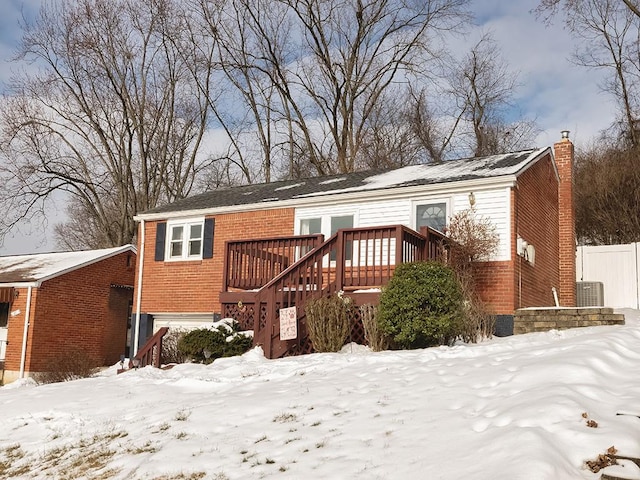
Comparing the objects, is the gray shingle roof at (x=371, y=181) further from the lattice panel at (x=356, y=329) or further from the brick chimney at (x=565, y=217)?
the lattice panel at (x=356, y=329)

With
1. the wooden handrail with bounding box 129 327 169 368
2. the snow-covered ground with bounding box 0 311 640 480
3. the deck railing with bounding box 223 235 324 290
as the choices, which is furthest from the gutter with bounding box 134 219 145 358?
the snow-covered ground with bounding box 0 311 640 480

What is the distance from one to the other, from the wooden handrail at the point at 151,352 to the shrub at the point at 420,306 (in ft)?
14.9

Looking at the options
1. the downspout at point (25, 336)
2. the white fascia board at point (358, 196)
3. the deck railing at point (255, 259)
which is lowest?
the downspout at point (25, 336)

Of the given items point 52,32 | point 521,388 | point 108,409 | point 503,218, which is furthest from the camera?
point 52,32

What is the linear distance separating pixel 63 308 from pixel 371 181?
11.4 meters

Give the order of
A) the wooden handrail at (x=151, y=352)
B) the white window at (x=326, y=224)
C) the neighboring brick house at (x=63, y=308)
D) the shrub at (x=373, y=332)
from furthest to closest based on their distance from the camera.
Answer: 1. the neighboring brick house at (x=63, y=308)
2. the white window at (x=326, y=224)
3. the wooden handrail at (x=151, y=352)
4. the shrub at (x=373, y=332)

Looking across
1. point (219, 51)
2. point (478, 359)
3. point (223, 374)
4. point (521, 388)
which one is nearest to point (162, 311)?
point (223, 374)

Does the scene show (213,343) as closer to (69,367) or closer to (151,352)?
(151,352)

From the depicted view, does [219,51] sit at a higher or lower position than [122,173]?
higher

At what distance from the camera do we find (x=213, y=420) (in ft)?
20.5

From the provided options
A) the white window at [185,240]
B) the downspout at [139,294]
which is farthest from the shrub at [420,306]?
the downspout at [139,294]

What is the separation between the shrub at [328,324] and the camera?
10.1 metres

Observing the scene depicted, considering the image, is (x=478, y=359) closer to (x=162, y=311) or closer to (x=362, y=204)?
(x=362, y=204)

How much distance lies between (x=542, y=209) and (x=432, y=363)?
8947 millimetres
